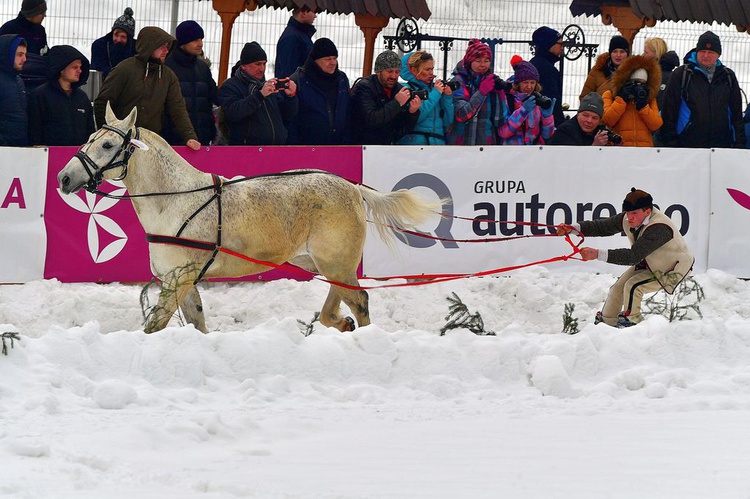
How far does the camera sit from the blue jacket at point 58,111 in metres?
10.3

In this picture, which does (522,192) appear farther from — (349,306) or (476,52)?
(349,306)

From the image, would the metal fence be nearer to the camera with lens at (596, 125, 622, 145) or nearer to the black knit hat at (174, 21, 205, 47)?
the camera with lens at (596, 125, 622, 145)

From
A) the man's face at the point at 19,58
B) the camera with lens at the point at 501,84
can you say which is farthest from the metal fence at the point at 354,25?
the man's face at the point at 19,58

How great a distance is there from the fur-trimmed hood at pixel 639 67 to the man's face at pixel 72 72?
4898 millimetres

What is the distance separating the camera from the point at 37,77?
35.9 feet

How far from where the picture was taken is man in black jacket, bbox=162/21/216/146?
10789 millimetres

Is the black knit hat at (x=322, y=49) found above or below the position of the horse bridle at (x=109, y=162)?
above

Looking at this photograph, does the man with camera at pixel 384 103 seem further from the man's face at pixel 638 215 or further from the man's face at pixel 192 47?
the man's face at pixel 638 215

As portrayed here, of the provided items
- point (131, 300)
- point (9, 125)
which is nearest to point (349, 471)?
point (131, 300)

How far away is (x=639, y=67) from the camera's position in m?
11.5

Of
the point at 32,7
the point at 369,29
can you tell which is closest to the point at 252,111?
the point at 32,7

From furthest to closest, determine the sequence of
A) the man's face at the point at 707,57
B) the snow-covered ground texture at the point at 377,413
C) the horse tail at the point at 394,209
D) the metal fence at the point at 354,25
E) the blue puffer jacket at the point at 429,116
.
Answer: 1. the metal fence at the point at 354,25
2. the man's face at the point at 707,57
3. the blue puffer jacket at the point at 429,116
4. the horse tail at the point at 394,209
5. the snow-covered ground texture at the point at 377,413

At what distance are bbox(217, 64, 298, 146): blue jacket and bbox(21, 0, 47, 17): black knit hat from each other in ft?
5.99

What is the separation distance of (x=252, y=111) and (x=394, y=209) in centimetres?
193
